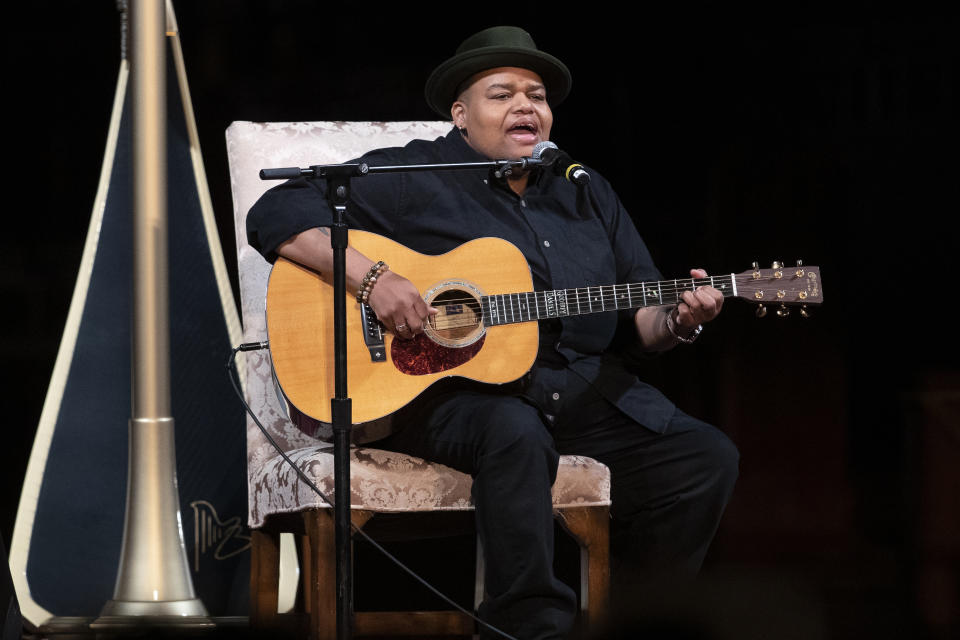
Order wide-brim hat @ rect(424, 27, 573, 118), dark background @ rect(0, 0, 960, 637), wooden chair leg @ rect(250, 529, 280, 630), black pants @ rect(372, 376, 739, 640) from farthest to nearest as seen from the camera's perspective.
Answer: dark background @ rect(0, 0, 960, 637), wide-brim hat @ rect(424, 27, 573, 118), wooden chair leg @ rect(250, 529, 280, 630), black pants @ rect(372, 376, 739, 640)

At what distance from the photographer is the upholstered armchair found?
2010 millimetres

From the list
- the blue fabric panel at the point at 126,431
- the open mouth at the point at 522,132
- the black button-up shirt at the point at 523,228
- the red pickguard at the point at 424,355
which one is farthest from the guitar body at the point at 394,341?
the blue fabric panel at the point at 126,431

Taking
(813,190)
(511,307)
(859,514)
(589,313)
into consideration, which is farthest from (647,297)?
(859,514)

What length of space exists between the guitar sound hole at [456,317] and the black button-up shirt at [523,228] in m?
0.17

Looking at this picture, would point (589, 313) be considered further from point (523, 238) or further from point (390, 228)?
point (390, 228)

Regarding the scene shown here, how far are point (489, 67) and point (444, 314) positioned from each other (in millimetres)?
642

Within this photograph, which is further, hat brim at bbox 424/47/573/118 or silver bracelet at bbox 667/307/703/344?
hat brim at bbox 424/47/573/118

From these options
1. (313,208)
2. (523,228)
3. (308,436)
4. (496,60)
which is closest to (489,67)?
(496,60)

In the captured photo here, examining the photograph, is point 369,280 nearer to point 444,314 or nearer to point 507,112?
point 444,314

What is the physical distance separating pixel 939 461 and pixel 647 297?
1.08 metres

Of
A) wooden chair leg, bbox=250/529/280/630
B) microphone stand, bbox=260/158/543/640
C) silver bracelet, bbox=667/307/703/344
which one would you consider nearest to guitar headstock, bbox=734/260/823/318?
silver bracelet, bbox=667/307/703/344

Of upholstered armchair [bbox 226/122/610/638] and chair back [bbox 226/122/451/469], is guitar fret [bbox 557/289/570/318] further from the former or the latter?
chair back [bbox 226/122/451/469]

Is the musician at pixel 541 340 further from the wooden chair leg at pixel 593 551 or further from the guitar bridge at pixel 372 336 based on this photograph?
the wooden chair leg at pixel 593 551

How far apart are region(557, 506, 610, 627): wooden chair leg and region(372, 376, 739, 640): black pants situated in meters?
0.11
